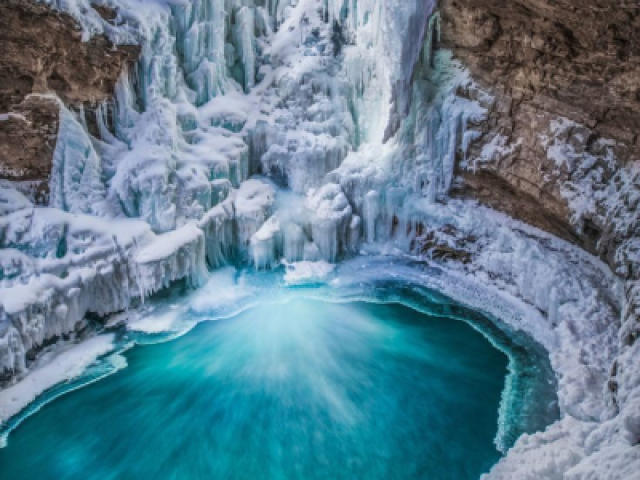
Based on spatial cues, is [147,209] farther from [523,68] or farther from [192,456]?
[523,68]

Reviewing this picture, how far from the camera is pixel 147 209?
9.03m

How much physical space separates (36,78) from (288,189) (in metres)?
5.77

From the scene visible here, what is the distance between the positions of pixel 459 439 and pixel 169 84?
29.7 feet

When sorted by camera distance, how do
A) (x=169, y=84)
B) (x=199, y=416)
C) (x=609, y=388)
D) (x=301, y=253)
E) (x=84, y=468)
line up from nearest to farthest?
(x=609, y=388) < (x=84, y=468) < (x=199, y=416) < (x=169, y=84) < (x=301, y=253)

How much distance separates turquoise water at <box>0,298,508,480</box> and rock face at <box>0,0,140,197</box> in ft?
12.9

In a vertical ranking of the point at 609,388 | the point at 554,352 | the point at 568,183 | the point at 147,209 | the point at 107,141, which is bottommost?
the point at 554,352

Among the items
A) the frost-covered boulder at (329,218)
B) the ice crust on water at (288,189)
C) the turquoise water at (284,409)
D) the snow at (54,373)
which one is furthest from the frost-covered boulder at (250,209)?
the snow at (54,373)

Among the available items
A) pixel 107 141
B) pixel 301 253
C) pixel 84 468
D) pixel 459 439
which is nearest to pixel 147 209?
pixel 107 141

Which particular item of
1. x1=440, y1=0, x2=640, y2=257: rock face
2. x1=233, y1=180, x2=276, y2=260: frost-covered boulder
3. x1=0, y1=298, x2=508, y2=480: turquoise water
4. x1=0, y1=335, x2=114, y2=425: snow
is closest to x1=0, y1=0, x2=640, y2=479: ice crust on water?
x1=233, y1=180, x2=276, y2=260: frost-covered boulder

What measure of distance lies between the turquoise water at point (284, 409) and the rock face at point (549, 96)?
3146 millimetres

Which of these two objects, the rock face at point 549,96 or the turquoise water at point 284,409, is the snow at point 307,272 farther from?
the rock face at point 549,96

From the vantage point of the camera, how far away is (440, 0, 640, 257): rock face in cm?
704

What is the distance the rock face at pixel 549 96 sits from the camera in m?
7.04

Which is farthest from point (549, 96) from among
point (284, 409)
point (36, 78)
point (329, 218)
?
point (36, 78)
